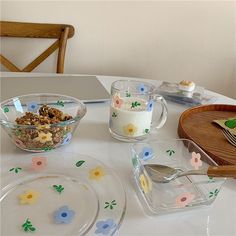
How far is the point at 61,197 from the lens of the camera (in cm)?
44

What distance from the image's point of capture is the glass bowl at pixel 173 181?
44cm

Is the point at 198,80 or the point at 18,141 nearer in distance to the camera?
the point at 18,141

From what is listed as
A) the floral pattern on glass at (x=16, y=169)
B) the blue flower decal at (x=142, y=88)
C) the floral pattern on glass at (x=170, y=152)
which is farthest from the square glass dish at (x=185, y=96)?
the floral pattern on glass at (x=16, y=169)

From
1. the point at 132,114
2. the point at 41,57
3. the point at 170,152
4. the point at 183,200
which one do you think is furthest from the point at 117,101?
the point at 41,57

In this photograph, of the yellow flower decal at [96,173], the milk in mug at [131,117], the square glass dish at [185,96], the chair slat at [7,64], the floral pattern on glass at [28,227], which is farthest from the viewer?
the chair slat at [7,64]

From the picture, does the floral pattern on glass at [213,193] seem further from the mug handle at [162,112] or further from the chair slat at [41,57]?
the chair slat at [41,57]

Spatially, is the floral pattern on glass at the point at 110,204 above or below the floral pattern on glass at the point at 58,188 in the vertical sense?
above

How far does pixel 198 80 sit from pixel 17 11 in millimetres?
957

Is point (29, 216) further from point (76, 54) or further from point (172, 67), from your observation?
point (172, 67)

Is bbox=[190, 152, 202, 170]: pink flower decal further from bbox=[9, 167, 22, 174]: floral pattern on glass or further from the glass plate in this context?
bbox=[9, 167, 22, 174]: floral pattern on glass

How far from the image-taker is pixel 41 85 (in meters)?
0.88

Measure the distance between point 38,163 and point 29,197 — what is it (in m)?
0.09

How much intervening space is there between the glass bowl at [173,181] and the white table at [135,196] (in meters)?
0.01

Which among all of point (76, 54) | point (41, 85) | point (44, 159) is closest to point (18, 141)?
point (44, 159)
